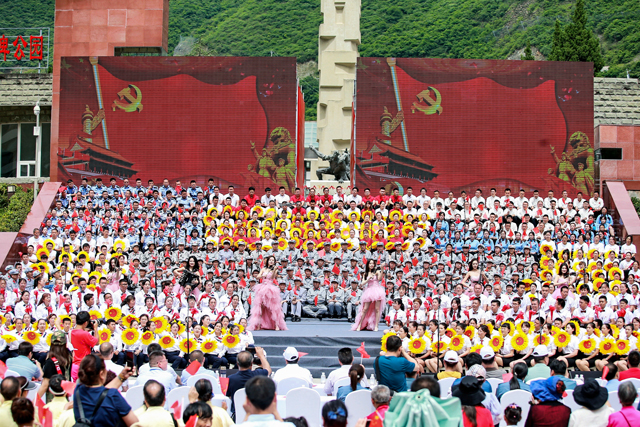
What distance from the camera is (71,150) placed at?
24.4 meters

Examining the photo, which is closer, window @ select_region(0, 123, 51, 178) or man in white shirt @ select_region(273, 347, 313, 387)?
man in white shirt @ select_region(273, 347, 313, 387)

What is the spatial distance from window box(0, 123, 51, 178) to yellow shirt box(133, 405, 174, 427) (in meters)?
26.2

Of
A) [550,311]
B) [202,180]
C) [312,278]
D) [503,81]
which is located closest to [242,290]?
[312,278]

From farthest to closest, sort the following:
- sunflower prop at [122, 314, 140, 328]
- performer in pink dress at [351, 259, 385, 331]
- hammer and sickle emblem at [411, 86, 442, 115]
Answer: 1. hammer and sickle emblem at [411, 86, 442, 115]
2. performer in pink dress at [351, 259, 385, 331]
3. sunflower prop at [122, 314, 140, 328]

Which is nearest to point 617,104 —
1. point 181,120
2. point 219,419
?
point 181,120

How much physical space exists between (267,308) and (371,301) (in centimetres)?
202

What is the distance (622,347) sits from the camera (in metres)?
13.4

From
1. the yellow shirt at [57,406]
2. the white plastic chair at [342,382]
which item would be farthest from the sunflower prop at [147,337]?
the yellow shirt at [57,406]

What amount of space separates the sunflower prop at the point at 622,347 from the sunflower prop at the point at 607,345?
69mm

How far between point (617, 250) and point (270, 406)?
1495 cm

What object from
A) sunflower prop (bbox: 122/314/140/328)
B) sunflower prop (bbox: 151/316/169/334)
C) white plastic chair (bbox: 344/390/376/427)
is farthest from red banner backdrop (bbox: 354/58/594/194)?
white plastic chair (bbox: 344/390/376/427)

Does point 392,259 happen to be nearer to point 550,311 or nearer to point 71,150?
point 550,311

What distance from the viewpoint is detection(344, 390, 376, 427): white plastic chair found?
23.2 feet

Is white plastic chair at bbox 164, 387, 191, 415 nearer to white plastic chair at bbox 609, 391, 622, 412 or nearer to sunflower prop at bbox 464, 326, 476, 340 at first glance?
white plastic chair at bbox 609, 391, 622, 412
